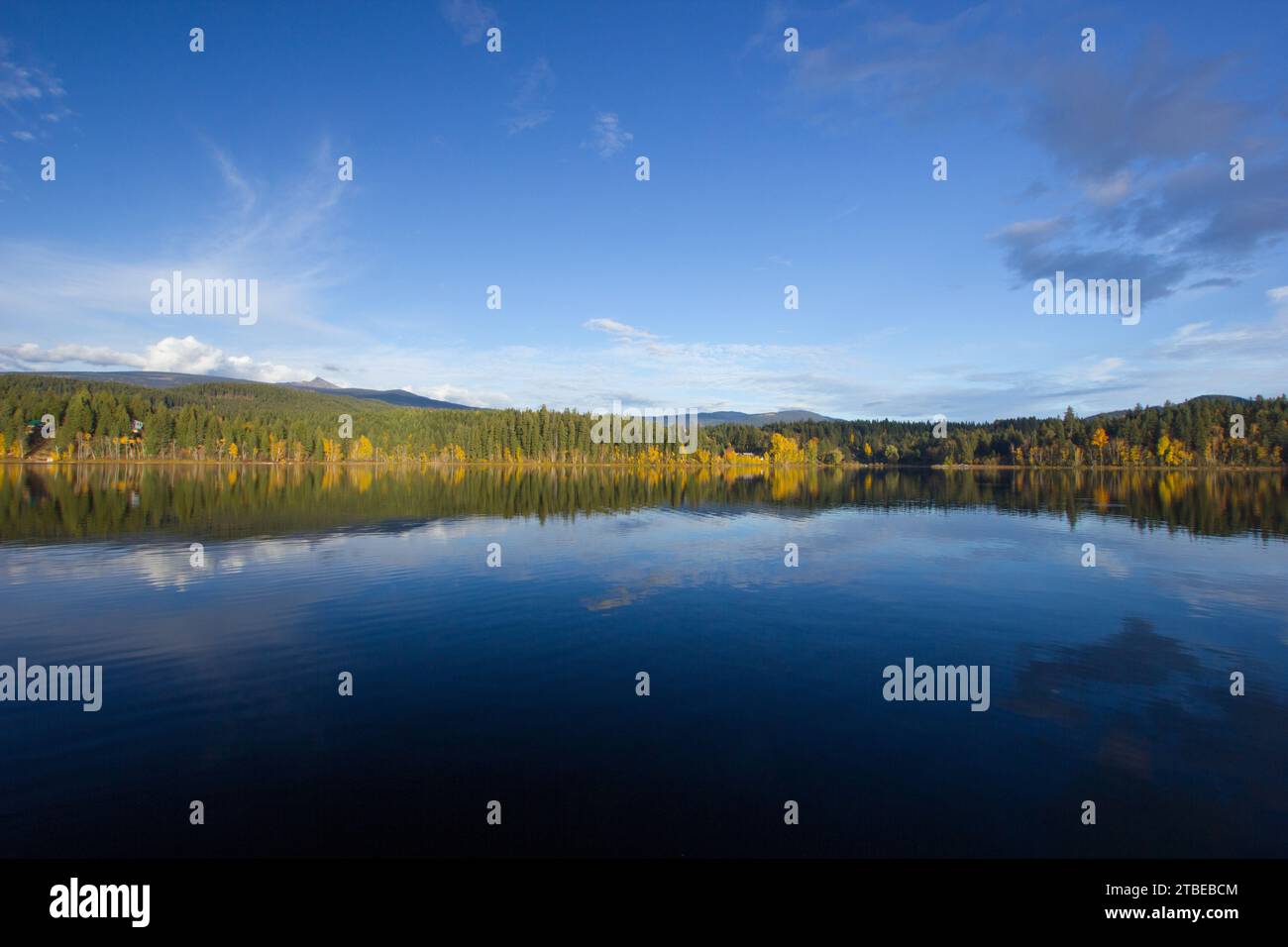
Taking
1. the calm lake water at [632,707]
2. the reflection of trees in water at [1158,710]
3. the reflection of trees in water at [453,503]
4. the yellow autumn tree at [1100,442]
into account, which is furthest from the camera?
the yellow autumn tree at [1100,442]

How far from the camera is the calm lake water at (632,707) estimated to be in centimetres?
1048

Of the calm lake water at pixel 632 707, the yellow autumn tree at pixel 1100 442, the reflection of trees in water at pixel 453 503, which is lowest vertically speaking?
the calm lake water at pixel 632 707

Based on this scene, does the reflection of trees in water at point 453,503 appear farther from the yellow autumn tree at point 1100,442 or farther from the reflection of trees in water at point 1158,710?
the yellow autumn tree at point 1100,442

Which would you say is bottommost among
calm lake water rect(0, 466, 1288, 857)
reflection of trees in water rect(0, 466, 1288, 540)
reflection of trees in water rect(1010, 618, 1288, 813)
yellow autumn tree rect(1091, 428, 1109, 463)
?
reflection of trees in water rect(1010, 618, 1288, 813)

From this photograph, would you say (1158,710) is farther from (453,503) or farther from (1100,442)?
(1100,442)

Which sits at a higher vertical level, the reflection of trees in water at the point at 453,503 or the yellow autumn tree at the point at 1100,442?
the yellow autumn tree at the point at 1100,442

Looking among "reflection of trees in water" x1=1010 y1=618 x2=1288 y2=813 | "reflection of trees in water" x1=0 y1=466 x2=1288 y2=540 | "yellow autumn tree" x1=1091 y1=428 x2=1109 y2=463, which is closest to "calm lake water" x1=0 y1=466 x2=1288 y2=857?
"reflection of trees in water" x1=1010 y1=618 x2=1288 y2=813

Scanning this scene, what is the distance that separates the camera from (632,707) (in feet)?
50.4

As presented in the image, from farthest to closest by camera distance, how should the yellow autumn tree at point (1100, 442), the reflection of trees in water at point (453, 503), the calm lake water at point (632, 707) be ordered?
the yellow autumn tree at point (1100, 442) < the reflection of trees in water at point (453, 503) < the calm lake water at point (632, 707)

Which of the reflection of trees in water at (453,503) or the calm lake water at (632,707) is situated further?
the reflection of trees in water at (453,503)

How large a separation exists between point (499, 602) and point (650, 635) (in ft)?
24.9

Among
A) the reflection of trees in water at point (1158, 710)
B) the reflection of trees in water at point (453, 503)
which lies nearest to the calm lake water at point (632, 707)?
the reflection of trees in water at point (1158, 710)

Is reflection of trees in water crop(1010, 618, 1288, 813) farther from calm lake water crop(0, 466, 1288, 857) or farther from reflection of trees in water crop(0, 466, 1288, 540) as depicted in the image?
reflection of trees in water crop(0, 466, 1288, 540)

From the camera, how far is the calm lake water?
1048 centimetres
